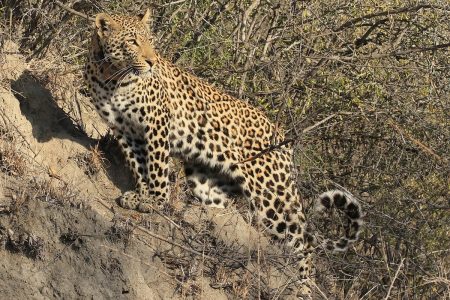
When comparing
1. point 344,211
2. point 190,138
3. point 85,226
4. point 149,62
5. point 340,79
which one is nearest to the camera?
point 85,226

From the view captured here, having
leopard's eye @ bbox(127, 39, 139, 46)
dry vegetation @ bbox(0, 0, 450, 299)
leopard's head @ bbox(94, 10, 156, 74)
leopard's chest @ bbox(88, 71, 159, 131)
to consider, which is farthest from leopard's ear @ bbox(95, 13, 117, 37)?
dry vegetation @ bbox(0, 0, 450, 299)

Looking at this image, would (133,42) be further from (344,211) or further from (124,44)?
(344,211)

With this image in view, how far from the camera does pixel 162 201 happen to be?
1014 centimetres

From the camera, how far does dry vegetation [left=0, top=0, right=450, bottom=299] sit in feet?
35.4

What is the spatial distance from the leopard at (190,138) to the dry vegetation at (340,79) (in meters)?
0.29

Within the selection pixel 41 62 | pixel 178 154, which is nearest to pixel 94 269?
pixel 178 154

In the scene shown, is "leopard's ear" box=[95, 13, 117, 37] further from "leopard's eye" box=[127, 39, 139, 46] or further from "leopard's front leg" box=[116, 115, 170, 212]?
"leopard's front leg" box=[116, 115, 170, 212]

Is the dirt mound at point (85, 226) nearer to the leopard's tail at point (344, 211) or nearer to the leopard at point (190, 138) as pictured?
the leopard at point (190, 138)

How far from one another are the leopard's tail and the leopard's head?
2.19 meters

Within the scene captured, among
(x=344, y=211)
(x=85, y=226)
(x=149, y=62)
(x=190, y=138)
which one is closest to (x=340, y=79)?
(x=344, y=211)

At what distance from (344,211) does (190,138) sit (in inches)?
69.1

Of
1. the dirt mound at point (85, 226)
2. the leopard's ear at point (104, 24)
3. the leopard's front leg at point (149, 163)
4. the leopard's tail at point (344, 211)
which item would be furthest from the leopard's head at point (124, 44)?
the leopard's tail at point (344, 211)

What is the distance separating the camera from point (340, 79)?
1198 centimetres

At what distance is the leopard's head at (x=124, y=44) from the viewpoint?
9930 millimetres
